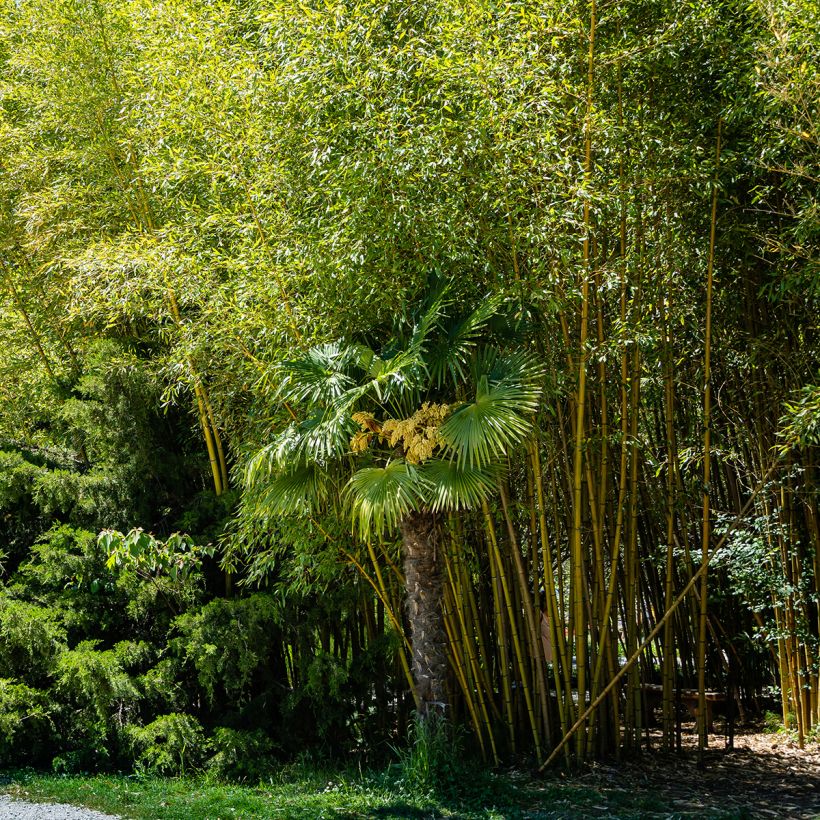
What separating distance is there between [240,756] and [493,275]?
296 cm

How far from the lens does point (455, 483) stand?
411cm

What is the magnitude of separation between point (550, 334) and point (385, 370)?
953 millimetres

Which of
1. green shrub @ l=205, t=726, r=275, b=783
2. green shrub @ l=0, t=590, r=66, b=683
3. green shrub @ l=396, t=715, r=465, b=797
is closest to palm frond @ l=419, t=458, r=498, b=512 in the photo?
green shrub @ l=396, t=715, r=465, b=797

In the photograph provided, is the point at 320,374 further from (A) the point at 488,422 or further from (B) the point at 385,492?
(A) the point at 488,422

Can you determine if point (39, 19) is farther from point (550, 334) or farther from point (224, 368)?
point (550, 334)

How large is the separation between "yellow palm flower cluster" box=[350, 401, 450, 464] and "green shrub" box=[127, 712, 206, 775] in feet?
7.00

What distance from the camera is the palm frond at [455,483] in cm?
406

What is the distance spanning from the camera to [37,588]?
5.77 metres

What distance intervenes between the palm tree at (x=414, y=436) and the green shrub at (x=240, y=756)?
46.6 inches

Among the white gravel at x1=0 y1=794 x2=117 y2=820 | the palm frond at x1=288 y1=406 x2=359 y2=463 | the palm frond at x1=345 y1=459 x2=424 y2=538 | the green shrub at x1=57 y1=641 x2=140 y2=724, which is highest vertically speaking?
the palm frond at x1=288 y1=406 x2=359 y2=463

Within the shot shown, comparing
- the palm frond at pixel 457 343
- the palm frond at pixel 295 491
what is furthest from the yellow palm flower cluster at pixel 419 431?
the palm frond at pixel 295 491

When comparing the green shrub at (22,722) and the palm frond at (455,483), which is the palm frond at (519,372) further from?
the green shrub at (22,722)

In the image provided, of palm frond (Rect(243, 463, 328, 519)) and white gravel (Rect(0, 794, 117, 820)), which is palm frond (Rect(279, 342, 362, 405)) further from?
white gravel (Rect(0, 794, 117, 820))

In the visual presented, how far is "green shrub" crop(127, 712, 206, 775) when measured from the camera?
5.27 metres
